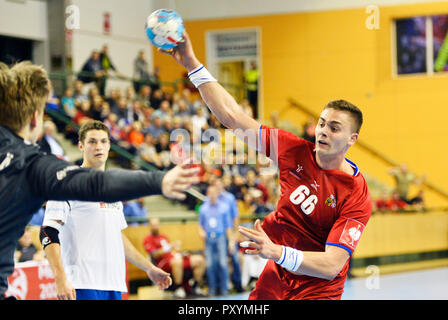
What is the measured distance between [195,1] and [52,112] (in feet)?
36.5

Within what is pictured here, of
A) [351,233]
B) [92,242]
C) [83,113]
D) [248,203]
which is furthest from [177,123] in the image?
[351,233]

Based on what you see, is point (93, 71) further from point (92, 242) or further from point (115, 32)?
point (92, 242)

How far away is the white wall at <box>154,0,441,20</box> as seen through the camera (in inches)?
918

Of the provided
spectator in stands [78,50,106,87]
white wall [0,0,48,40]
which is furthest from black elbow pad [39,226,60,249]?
white wall [0,0,48,40]

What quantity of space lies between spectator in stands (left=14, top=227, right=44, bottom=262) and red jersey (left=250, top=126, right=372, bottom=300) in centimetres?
561

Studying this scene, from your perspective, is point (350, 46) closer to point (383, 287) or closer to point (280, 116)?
point (280, 116)

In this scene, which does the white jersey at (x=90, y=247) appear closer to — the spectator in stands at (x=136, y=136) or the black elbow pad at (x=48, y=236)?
the black elbow pad at (x=48, y=236)

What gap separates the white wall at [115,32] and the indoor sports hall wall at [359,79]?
231 centimetres

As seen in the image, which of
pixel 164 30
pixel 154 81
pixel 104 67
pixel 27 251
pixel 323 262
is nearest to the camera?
pixel 164 30

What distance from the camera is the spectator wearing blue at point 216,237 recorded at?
12.1m

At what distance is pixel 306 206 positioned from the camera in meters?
4.61

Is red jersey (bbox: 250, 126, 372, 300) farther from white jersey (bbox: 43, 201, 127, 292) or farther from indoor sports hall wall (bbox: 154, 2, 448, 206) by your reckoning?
indoor sports hall wall (bbox: 154, 2, 448, 206)

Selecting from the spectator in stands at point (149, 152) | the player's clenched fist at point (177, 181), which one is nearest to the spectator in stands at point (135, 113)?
the spectator in stands at point (149, 152)

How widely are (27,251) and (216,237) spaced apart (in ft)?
12.6
